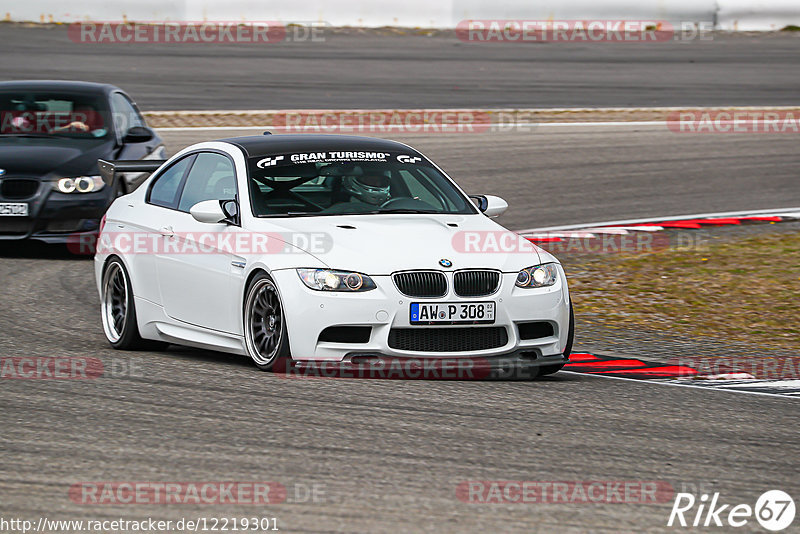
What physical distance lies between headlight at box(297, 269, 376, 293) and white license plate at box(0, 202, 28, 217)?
232 inches

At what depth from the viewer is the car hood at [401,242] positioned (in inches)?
275

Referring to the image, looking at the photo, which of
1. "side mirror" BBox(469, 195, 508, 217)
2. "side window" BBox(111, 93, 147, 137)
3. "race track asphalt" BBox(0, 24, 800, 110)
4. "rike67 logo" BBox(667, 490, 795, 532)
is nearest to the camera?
"rike67 logo" BBox(667, 490, 795, 532)

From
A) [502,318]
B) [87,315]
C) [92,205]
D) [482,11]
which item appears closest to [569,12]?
[482,11]

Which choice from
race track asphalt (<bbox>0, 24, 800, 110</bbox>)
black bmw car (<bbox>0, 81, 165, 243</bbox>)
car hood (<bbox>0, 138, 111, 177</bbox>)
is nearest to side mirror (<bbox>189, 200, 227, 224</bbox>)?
black bmw car (<bbox>0, 81, 165, 243</bbox>)

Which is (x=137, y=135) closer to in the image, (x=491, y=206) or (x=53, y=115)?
(x=53, y=115)

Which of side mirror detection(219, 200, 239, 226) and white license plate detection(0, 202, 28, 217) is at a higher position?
side mirror detection(219, 200, 239, 226)

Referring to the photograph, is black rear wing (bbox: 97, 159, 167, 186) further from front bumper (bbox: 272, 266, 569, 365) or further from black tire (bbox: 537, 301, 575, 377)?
black tire (bbox: 537, 301, 575, 377)

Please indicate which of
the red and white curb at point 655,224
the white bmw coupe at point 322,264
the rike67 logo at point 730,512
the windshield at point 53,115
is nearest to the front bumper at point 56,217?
the windshield at point 53,115

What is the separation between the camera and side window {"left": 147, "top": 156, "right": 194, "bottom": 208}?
332 inches

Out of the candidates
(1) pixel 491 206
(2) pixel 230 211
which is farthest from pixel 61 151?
(1) pixel 491 206

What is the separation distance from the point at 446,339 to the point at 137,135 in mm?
6898

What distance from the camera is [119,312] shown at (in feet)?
28.3

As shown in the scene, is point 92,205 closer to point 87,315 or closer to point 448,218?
point 87,315

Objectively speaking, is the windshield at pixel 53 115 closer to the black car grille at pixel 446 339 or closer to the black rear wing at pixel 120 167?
the black rear wing at pixel 120 167
